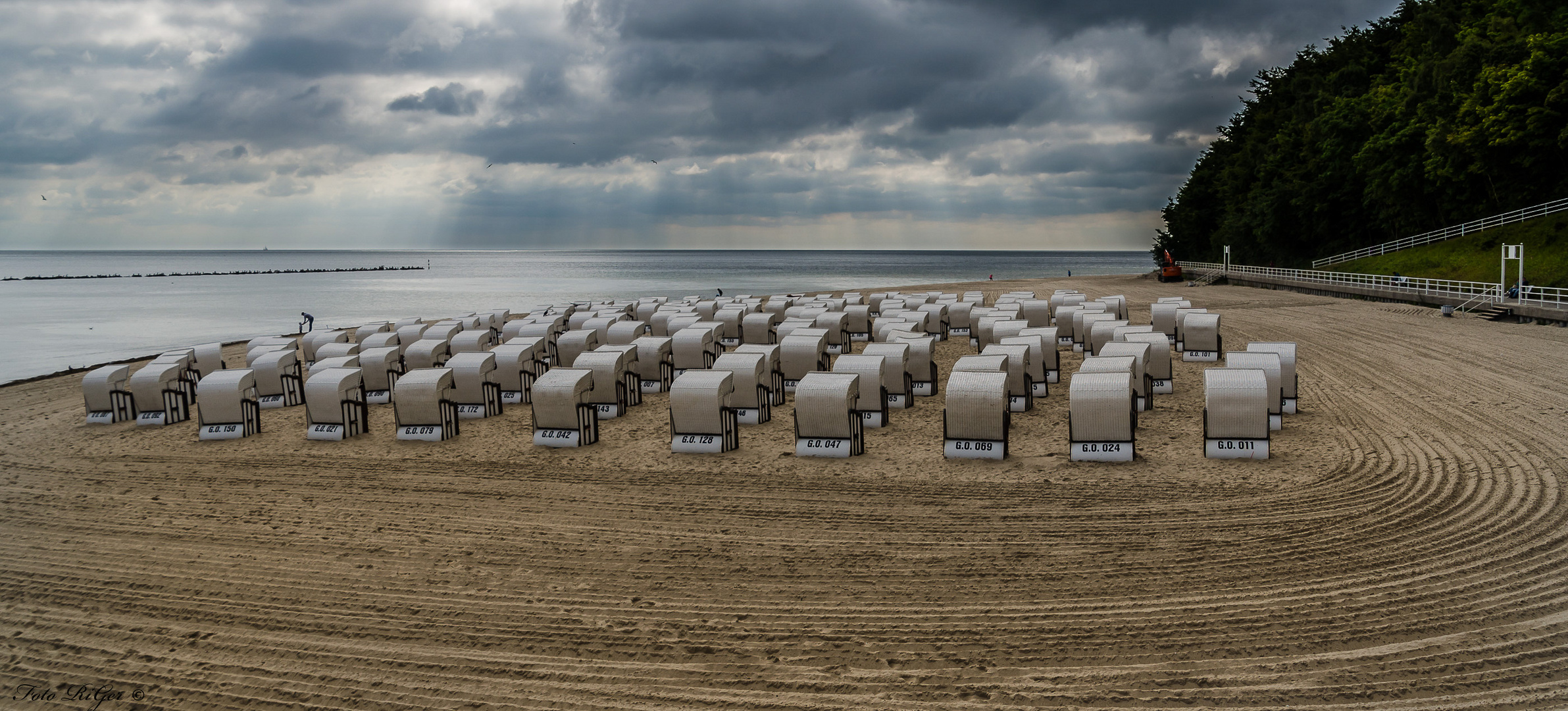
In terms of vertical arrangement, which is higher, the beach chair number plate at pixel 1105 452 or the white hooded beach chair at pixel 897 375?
the white hooded beach chair at pixel 897 375

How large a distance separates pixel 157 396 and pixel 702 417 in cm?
1321

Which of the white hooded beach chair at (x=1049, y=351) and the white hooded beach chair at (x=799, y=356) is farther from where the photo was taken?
the white hooded beach chair at (x=799, y=356)

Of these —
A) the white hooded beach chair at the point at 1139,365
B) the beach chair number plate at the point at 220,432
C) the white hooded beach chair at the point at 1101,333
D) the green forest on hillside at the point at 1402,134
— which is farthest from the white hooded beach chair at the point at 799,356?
the green forest on hillside at the point at 1402,134

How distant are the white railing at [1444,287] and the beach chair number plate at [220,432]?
39.8 metres

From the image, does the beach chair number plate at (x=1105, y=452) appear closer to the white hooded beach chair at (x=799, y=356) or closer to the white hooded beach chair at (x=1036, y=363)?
the white hooded beach chair at (x=1036, y=363)

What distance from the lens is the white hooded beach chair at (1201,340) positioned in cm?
2553

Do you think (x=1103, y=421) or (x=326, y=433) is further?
(x=326, y=433)

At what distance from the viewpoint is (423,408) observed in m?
17.7

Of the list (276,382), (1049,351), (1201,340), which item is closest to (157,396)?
(276,382)

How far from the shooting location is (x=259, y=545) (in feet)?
38.1

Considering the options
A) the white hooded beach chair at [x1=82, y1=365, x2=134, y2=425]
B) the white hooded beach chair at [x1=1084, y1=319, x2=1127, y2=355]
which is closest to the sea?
the white hooded beach chair at [x1=82, y1=365, x2=134, y2=425]

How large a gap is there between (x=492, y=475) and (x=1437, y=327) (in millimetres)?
32235

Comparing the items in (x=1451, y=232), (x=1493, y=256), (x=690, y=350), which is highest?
(x=1451, y=232)

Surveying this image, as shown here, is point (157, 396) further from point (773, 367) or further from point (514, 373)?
point (773, 367)
